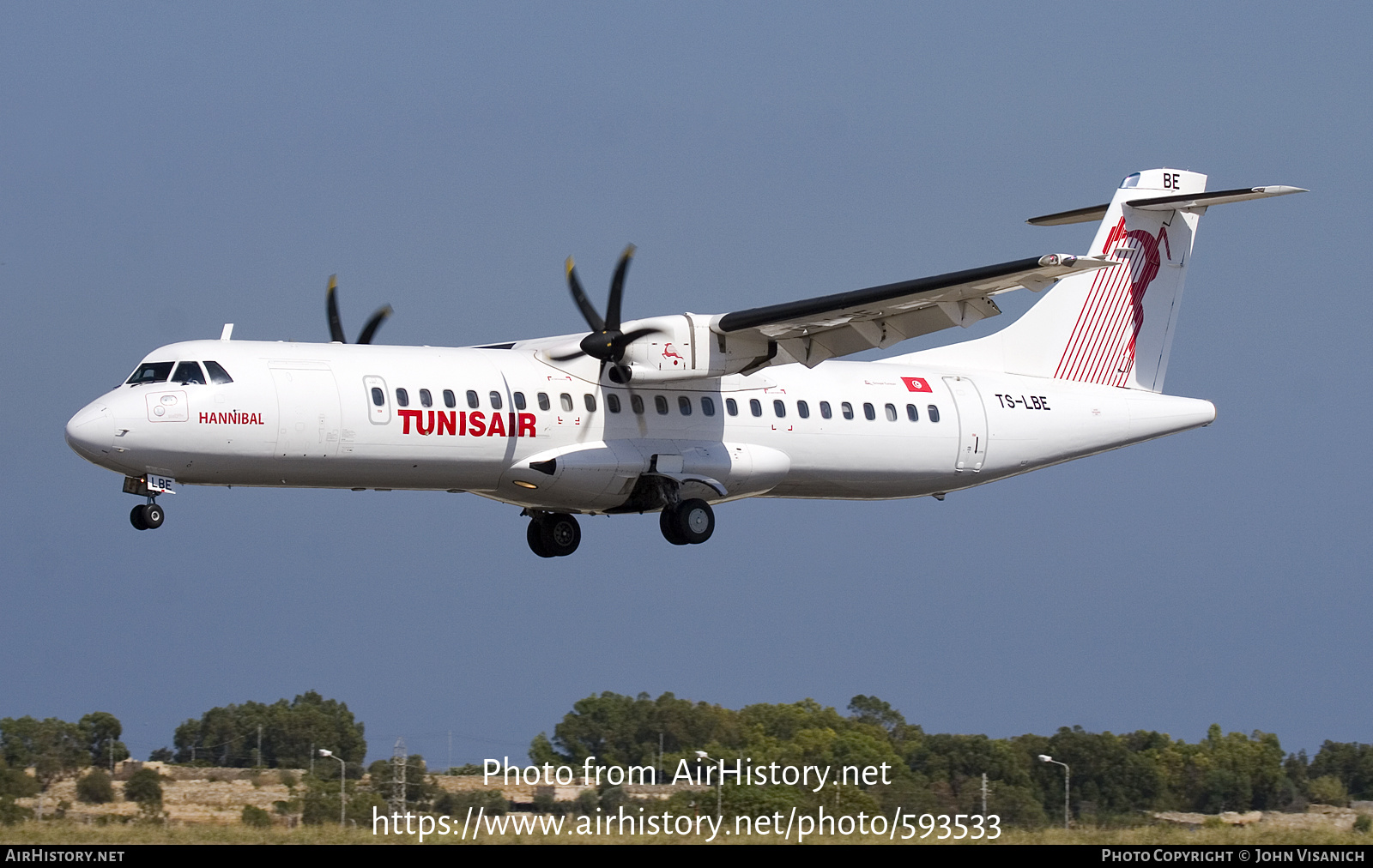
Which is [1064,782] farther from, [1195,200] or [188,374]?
[188,374]

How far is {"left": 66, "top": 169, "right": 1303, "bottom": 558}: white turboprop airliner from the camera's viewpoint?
2052 cm

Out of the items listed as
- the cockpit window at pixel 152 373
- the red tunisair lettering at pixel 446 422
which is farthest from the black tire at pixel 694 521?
the cockpit window at pixel 152 373

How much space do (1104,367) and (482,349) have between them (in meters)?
9.38

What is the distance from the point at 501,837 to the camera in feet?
57.7

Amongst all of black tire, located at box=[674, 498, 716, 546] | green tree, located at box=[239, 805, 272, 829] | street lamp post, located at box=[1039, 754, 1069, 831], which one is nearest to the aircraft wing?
black tire, located at box=[674, 498, 716, 546]

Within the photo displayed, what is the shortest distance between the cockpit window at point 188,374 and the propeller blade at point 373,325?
13.3 ft

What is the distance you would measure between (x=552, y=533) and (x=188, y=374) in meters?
6.18

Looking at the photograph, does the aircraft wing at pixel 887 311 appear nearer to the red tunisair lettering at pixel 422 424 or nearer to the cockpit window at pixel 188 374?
the red tunisair lettering at pixel 422 424

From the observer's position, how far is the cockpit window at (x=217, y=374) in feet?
67.1

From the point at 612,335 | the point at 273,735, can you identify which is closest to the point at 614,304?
the point at 612,335

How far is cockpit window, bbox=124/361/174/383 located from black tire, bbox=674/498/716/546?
6.52 m

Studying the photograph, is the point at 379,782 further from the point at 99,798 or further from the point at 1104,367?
the point at 1104,367

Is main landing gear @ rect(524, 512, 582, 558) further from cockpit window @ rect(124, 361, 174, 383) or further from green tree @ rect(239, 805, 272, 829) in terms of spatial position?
green tree @ rect(239, 805, 272, 829)
